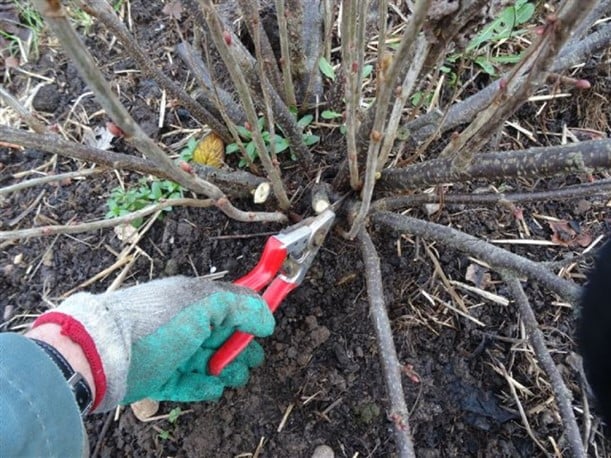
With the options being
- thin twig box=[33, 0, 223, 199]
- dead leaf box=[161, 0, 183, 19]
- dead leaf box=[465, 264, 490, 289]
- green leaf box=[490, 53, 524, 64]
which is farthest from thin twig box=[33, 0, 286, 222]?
green leaf box=[490, 53, 524, 64]

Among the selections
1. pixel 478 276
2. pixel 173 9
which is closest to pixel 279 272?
pixel 478 276

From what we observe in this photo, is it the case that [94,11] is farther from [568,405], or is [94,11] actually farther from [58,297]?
[568,405]

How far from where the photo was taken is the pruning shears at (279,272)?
135cm

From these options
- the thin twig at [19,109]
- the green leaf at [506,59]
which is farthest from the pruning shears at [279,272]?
the green leaf at [506,59]

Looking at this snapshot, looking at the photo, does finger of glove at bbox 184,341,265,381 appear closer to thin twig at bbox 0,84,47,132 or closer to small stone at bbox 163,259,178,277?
small stone at bbox 163,259,178,277

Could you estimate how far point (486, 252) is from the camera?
1.21 metres

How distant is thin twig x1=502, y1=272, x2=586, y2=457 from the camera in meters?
1.09

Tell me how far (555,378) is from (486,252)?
307 millimetres

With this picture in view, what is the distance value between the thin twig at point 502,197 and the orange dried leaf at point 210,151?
53 cm

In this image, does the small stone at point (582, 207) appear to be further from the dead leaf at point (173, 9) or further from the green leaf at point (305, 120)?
the dead leaf at point (173, 9)

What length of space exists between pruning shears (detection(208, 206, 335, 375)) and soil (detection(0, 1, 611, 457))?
0.62ft

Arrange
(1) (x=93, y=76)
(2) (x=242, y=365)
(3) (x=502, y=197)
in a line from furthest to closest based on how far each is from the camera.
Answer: (2) (x=242, y=365) → (3) (x=502, y=197) → (1) (x=93, y=76)

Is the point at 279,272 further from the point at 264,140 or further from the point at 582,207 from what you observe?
the point at 582,207

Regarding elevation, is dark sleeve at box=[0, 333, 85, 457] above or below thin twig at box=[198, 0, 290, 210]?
below
